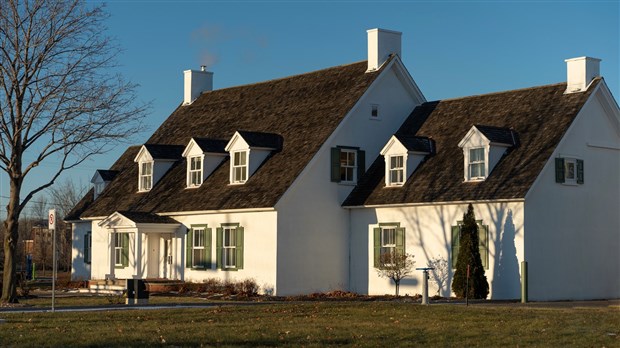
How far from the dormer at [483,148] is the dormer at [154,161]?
1499 centimetres

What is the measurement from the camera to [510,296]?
108 feet

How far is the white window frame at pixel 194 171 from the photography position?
42.5 metres

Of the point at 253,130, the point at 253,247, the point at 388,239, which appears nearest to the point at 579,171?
the point at 388,239

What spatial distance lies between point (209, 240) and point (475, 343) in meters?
22.4

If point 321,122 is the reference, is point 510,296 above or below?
below

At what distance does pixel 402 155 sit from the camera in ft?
124

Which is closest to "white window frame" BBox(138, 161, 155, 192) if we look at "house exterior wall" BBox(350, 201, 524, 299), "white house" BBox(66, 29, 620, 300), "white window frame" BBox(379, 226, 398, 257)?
"white house" BBox(66, 29, 620, 300)

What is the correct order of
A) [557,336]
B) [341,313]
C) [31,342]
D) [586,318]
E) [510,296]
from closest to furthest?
[31,342], [557,336], [586,318], [341,313], [510,296]

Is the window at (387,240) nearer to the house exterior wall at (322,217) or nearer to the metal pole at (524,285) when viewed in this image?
the house exterior wall at (322,217)

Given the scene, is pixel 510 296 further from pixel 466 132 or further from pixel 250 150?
pixel 250 150

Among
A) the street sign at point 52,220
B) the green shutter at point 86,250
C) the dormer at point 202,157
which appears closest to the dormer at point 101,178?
the green shutter at point 86,250

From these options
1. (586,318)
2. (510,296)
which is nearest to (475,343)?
(586,318)

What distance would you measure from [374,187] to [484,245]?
599 cm

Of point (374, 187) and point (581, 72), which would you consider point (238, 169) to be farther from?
point (581, 72)
